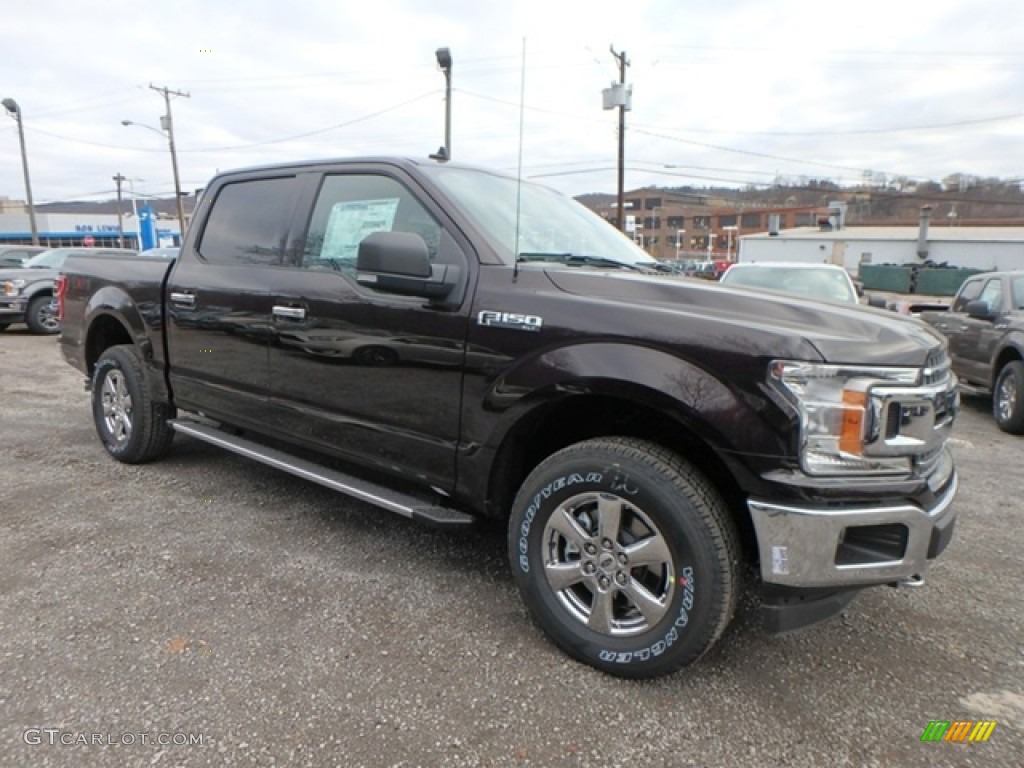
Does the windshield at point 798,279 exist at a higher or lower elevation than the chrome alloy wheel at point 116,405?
higher

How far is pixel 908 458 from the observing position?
214 centimetres

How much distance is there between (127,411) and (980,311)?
7643mm

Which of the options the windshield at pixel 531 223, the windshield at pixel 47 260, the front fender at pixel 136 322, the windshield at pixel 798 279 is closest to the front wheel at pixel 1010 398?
the windshield at pixel 798 279

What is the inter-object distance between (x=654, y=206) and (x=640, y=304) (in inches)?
3541

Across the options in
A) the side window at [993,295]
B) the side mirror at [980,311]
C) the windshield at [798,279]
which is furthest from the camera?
the windshield at [798,279]

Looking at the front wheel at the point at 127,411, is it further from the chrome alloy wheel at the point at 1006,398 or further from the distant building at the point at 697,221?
the distant building at the point at 697,221

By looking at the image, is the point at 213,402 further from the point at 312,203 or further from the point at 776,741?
the point at 776,741

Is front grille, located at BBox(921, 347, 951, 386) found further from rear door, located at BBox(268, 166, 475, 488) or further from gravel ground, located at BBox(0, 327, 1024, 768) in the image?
rear door, located at BBox(268, 166, 475, 488)

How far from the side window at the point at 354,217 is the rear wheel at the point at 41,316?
1136 cm

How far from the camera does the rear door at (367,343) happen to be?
9.31ft

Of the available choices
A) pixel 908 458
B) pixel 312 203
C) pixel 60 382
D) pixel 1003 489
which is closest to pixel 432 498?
pixel 312 203

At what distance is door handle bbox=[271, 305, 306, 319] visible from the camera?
3312mm

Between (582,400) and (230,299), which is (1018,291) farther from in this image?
(230,299)

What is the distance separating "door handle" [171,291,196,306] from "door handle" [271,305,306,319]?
83 cm
